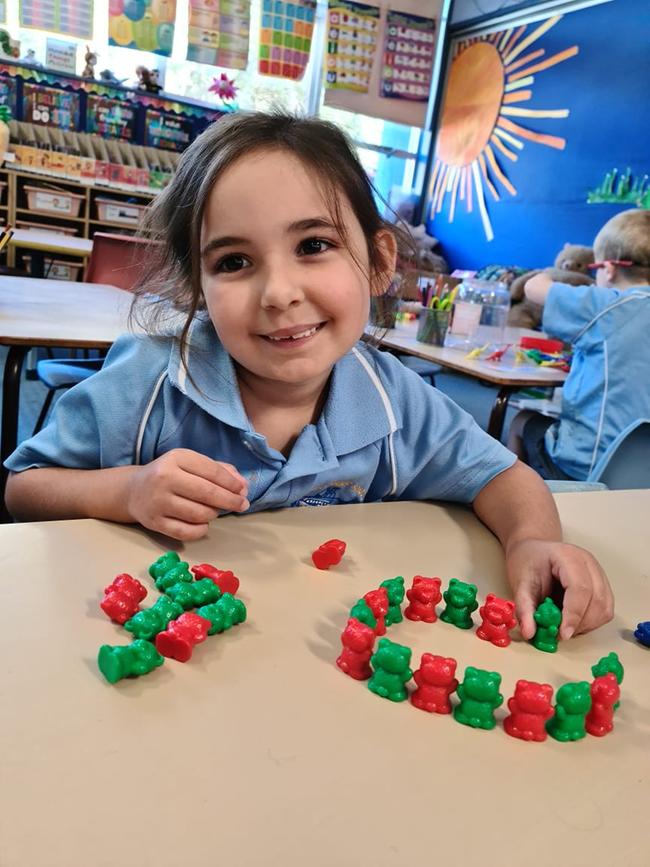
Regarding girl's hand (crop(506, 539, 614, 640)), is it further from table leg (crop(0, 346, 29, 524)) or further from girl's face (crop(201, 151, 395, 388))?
table leg (crop(0, 346, 29, 524))

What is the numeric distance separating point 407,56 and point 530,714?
670cm

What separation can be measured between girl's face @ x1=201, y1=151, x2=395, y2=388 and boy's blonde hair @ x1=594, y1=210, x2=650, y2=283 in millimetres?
1665

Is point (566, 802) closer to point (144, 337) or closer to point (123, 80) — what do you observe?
point (144, 337)

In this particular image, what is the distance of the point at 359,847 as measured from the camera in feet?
1.17

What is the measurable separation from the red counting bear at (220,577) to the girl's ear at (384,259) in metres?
0.51

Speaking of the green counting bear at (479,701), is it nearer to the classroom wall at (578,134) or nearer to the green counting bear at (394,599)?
the green counting bear at (394,599)

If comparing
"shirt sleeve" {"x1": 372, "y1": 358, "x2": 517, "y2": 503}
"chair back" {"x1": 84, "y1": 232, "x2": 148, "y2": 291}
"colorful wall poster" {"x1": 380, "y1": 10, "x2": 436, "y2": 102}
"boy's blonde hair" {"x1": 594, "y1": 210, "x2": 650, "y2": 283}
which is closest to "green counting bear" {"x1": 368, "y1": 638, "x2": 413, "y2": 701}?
"shirt sleeve" {"x1": 372, "y1": 358, "x2": 517, "y2": 503}

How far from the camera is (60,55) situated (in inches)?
207

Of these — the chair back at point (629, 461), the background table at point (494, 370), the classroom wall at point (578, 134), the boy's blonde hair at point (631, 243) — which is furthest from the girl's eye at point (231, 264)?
the classroom wall at point (578, 134)

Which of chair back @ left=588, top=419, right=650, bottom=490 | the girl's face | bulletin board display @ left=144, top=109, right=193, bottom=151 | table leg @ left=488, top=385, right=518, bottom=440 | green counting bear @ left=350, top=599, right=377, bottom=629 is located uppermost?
bulletin board display @ left=144, top=109, right=193, bottom=151

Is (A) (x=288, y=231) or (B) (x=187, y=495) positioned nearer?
(B) (x=187, y=495)

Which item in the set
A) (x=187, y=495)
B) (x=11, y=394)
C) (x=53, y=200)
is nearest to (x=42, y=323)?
(x=11, y=394)

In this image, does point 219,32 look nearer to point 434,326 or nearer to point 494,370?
point 434,326

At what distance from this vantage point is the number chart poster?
508 centimetres
